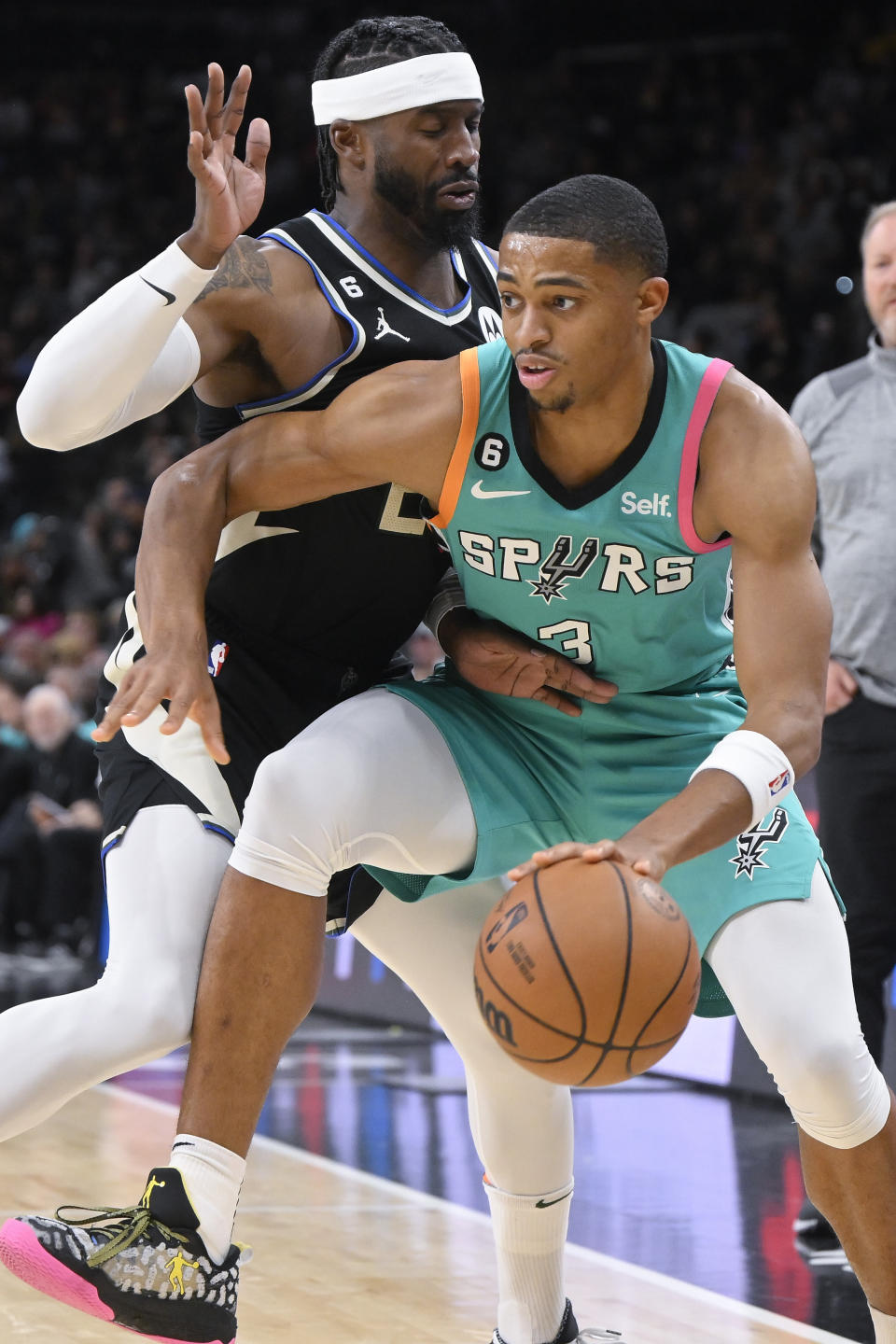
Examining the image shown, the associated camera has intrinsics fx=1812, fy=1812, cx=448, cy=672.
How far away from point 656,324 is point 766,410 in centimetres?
1081

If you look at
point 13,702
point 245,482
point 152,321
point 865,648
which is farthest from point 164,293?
point 13,702

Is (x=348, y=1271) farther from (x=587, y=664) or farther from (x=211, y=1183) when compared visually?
(x=587, y=664)

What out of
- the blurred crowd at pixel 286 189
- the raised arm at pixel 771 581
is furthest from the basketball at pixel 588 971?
the blurred crowd at pixel 286 189

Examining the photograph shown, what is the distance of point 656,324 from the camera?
44.7ft

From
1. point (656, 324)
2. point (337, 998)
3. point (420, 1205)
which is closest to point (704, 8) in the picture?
point (656, 324)

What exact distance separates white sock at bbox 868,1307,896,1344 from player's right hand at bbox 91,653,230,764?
1499 mm

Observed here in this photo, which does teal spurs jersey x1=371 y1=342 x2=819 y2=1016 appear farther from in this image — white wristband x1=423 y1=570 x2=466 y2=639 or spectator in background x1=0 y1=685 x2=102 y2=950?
spectator in background x1=0 y1=685 x2=102 y2=950

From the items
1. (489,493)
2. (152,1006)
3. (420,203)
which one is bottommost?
(152,1006)

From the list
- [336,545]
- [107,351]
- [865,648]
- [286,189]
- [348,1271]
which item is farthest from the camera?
[286,189]

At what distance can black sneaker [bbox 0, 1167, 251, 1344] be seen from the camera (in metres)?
2.84

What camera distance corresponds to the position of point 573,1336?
363 cm

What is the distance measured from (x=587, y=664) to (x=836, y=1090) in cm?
88

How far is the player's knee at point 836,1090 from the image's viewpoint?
9.82 ft

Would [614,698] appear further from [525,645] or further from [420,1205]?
[420,1205]
